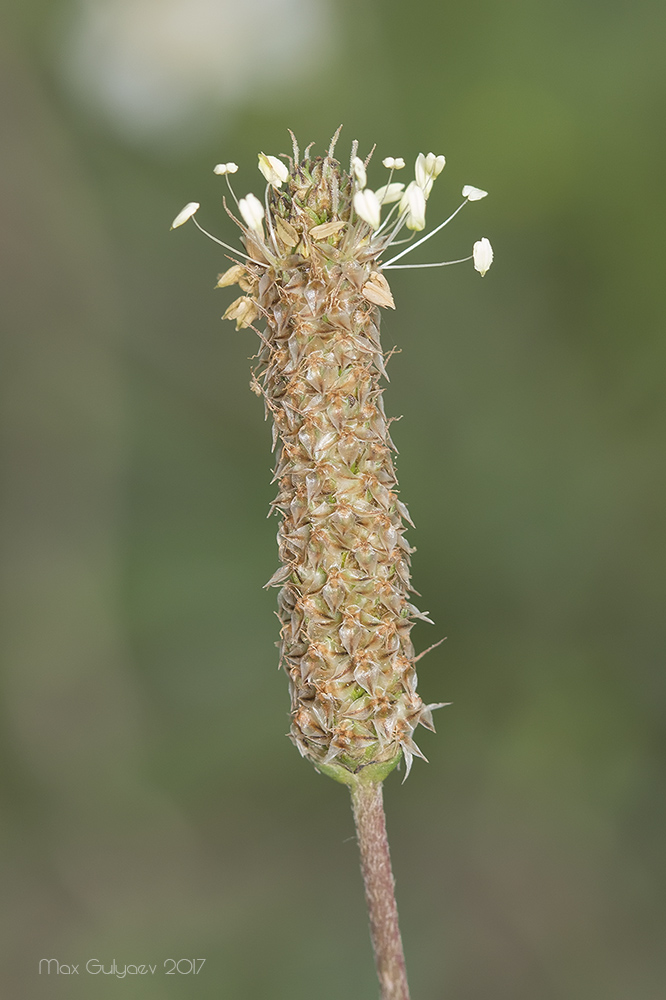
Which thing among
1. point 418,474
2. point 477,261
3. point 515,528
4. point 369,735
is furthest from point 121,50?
point 369,735

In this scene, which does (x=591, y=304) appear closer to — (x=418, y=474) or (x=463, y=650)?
(x=418, y=474)

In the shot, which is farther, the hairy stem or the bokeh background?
the bokeh background

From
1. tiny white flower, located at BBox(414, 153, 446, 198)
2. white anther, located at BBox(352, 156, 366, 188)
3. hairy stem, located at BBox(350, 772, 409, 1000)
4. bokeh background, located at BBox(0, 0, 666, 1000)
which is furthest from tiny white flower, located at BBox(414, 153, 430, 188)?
bokeh background, located at BBox(0, 0, 666, 1000)

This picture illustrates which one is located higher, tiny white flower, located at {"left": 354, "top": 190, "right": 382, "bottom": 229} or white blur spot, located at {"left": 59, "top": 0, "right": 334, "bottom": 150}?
white blur spot, located at {"left": 59, "top": 0, "right": 334, "bottom": 150}

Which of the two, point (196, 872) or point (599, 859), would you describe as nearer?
point (599, 859)

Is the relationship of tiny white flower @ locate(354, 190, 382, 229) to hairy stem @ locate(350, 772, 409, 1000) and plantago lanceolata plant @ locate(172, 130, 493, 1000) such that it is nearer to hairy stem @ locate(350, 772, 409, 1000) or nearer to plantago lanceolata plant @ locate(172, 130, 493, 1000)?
plantago lanceolata plant @ locate(172, 130, 493, 1000)

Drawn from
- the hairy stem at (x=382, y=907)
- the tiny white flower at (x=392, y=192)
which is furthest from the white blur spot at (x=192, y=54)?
the hairy stem at (x=382, y=907)

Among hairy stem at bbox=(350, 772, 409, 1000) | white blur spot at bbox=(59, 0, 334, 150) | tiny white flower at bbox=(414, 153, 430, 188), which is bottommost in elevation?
hairy stem at bbox=(350, 772, 409, 1000)

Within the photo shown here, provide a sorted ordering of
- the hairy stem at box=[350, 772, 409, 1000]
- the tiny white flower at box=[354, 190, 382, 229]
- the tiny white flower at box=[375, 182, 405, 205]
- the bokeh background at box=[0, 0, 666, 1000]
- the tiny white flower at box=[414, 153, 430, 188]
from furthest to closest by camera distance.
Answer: the bokeh background at box=[0, 0, 666, 1000]
the tiny white flower at box=[375, 182, 405, 205]
the tiny white flower at box=[414, 153, 430, 188]
the hairy stem at box=[350, 772, 409, 1000]
the tiny white flower at box=[354, 190, 382, 229]
